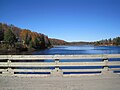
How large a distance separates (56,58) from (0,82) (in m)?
2.94

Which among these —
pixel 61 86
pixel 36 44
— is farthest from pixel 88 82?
pixel 36 44

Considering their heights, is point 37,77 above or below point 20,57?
below

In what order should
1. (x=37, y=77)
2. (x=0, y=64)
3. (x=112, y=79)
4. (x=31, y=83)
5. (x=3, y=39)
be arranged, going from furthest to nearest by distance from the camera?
(x=3, y=39) → (x=0, y=64) → (x=37, y=77) → (x=112, y=79) → (x=31, y=83)

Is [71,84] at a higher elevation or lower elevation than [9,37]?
lower

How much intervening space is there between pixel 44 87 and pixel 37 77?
2235 mm

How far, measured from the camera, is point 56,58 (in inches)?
408

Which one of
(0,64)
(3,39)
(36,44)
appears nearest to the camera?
(0,64)

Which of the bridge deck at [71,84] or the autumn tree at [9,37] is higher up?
the autumn tree at [9,37]

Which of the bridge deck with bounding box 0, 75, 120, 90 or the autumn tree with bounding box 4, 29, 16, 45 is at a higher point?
the autumn tree with bounding box 4, 29, 16, 45

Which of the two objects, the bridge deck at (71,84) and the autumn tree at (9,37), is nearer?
the bridge deck at (71,84)

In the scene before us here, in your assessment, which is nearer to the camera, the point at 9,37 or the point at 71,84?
the point at 71,84

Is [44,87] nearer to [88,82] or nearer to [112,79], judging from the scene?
[88,82]

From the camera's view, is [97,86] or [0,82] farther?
[0,82]

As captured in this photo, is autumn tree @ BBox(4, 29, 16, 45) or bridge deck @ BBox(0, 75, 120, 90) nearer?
bridge deck @ BBox(0, 75, 120, 90)
